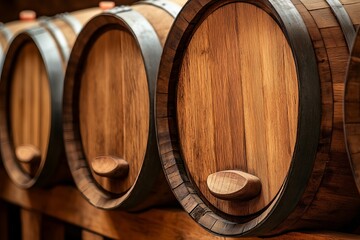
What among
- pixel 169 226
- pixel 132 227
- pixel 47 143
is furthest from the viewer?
pixel 47 143

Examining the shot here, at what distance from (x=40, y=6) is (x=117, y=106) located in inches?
121

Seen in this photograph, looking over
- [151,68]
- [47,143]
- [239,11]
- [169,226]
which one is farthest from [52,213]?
[239,11]

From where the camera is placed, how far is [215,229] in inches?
66.9

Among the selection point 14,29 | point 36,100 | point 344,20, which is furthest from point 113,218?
point 14,29

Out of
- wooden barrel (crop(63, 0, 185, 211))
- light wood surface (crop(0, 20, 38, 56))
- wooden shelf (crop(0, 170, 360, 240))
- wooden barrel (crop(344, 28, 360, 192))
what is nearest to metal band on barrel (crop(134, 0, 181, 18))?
wooden barrel (crop(63, 0, 185, 211))

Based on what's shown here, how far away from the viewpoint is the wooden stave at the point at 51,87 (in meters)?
2.64

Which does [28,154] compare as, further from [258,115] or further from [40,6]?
[40,6]

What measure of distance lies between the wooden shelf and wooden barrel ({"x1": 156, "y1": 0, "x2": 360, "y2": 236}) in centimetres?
14

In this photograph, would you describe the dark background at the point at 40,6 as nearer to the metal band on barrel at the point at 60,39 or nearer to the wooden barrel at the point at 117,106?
the metal band on barrel at the point at 60,39

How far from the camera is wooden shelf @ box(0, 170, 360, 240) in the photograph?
2.05 m

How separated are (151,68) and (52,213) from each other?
131 cm

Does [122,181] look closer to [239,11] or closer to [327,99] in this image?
[239,11]

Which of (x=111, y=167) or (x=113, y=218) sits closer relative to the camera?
(x=111, y=167)

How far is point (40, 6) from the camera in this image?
16.6 ft
